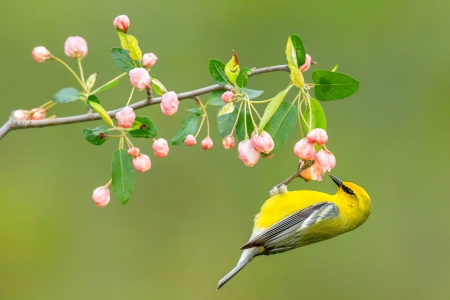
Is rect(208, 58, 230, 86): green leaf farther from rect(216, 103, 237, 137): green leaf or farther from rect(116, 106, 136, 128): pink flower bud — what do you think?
rect(116, 106, 136, 128): pink flower bud

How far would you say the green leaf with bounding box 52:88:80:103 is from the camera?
65.2 inches

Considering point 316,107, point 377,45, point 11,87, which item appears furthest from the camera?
point 377,45

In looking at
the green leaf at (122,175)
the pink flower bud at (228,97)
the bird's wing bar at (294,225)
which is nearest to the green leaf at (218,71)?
the pink flower bud at (228,97)

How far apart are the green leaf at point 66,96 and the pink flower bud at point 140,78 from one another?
18 cm

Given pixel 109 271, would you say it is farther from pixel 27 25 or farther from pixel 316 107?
pixel 316 107

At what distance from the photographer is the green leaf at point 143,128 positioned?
1.83 m

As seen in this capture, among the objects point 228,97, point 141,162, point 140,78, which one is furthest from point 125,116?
point 228,97

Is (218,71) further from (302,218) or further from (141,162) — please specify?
(302,218)

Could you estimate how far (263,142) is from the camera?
1777 mm

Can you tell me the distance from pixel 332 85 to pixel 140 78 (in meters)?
0.62

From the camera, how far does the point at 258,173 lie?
5.55 meters

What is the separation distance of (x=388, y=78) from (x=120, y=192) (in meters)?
4.65

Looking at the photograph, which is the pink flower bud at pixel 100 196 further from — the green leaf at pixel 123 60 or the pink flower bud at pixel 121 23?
the pink flower bud at pixel 121 23

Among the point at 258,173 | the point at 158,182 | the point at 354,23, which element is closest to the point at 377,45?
the point at 354,23
